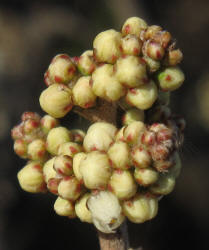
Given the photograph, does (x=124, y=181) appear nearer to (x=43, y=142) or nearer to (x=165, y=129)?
(x=165, y=129)

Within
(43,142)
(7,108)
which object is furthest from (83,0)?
(43,142)

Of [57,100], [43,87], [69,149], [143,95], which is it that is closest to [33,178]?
[69,149]

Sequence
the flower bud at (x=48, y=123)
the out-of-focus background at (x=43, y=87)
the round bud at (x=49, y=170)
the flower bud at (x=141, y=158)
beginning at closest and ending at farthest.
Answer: the flower bud at (x=141, y=158) → the round bud at (x=49, y=170) → the flower bud at (x=48, y=123) → the out-of-focus background at (x=43, y=87)

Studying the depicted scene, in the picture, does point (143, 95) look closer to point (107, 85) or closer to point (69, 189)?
point (107, 85)

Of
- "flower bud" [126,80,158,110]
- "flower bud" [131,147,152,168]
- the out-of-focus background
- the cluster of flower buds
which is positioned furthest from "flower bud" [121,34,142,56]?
the out-of-focus background

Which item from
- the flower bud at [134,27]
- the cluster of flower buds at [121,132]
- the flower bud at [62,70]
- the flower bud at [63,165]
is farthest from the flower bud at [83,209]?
the flower bud at [134,27]

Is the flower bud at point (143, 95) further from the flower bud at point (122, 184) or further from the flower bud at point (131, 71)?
the flower bud at point (122, 184)
